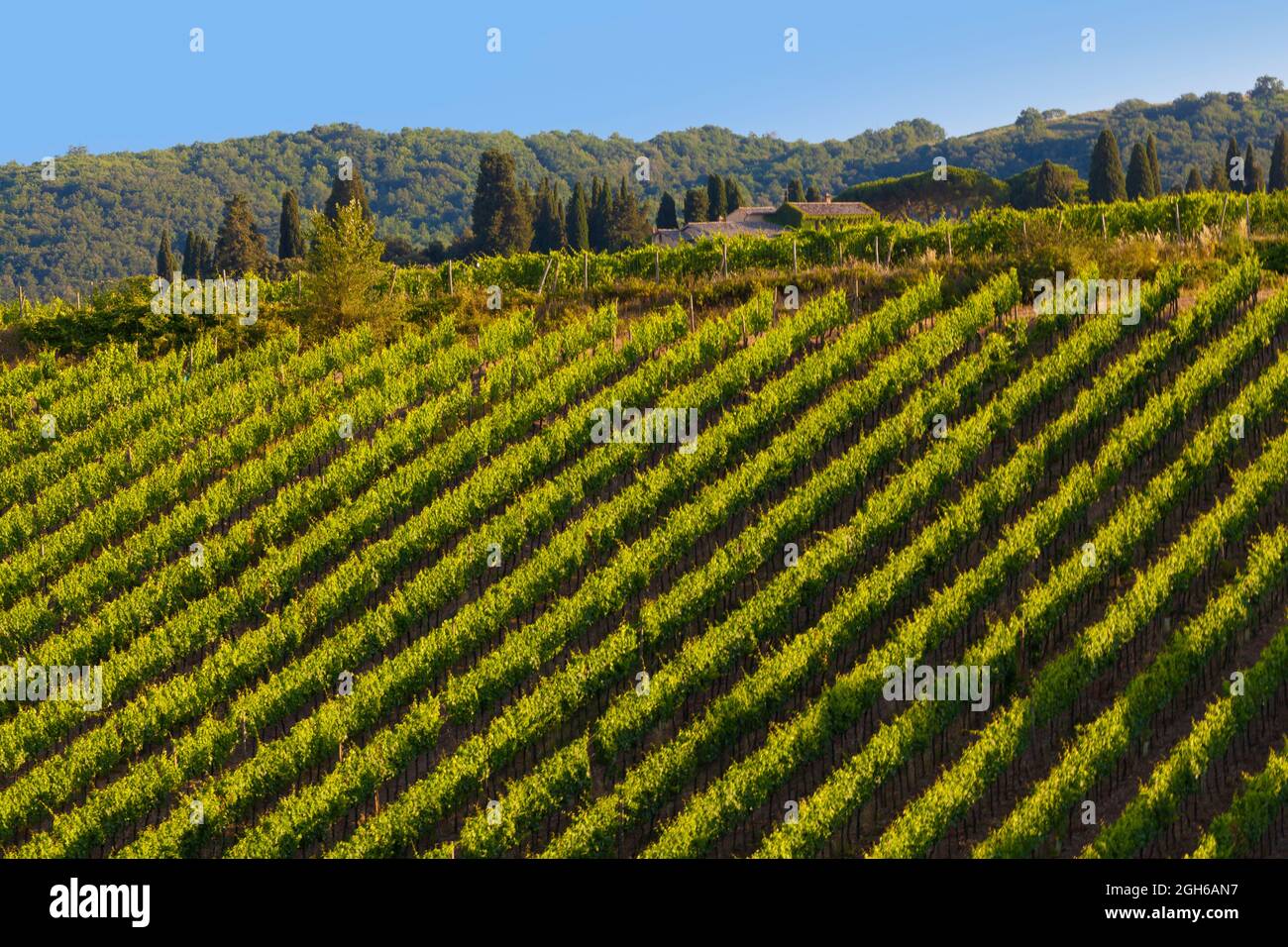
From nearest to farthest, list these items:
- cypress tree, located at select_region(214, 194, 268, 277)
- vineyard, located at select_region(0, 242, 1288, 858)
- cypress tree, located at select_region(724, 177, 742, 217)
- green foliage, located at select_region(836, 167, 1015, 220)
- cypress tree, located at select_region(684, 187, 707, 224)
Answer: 1. vineyard, located at select_region(0, 242, 1288, 858)
2. cypress tree, located at select_region(214, 194, 268, 277)
3. green foliage, located at select_region(836, 167, 1015, 220)
4. cypress tree, located at select_region(684, 187, 707, 224)
5. cypress tree, located at select_region(724, 177, 742, 217)

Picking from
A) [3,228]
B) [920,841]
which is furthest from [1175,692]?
[3,228]

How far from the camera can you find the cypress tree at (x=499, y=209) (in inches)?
3366

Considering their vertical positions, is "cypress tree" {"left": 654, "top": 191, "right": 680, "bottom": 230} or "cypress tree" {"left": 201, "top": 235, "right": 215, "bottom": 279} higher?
"cypress tree" {"left": 654, "top": 191, "right": 680, "bottom": 230}

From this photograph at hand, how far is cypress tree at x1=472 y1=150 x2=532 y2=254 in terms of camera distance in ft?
281

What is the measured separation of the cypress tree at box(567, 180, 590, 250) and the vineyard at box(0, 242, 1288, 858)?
58.8 meters

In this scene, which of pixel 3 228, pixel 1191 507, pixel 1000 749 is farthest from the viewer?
pixel 3 228

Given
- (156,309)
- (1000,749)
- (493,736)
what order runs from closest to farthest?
(1000,749) → (493,736) → (156,309)

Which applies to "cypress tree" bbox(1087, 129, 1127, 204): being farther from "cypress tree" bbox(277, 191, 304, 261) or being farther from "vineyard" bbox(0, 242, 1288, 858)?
"vineyard" bbox(0, 242, 1288, 858)

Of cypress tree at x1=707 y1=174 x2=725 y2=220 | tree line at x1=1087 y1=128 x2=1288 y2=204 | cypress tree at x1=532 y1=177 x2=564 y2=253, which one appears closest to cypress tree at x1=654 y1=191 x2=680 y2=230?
cypress tree at x1=707 y1=174 x2=725 y2=220

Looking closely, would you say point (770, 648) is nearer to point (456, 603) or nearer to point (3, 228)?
point (456, 603)

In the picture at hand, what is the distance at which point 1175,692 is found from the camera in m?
19.0

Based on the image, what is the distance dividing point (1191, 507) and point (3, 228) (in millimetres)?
194374

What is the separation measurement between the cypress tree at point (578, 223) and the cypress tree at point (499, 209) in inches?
145

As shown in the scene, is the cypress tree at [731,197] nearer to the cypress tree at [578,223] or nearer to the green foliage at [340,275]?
the cypress tree at [578,223]
